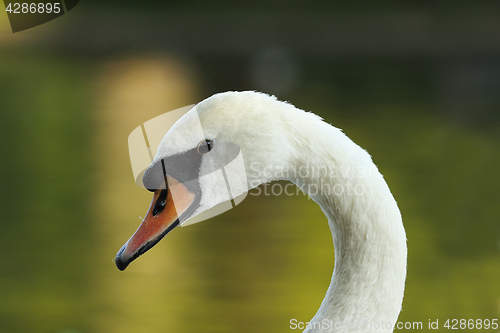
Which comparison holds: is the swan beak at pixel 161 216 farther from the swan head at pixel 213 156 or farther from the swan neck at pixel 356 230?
the swan neck at pixel 356 230

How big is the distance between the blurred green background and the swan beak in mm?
2019

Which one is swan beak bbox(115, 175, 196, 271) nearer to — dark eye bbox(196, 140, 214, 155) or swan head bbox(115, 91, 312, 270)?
swan head bbox(115, 91, 312, 270)

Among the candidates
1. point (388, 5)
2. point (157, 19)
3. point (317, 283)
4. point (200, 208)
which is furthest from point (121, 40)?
point (200, 208)

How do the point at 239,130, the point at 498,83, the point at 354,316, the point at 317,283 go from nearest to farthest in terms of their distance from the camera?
the point at 239,130, the point at 354,316, the point at 317,283, the point at 498,83

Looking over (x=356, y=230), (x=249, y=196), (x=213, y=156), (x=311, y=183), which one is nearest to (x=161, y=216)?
(x=213, y=156)

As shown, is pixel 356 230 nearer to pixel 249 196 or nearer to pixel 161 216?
pixel 161 216

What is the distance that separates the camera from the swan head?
118 centimetres

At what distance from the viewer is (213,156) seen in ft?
4.04

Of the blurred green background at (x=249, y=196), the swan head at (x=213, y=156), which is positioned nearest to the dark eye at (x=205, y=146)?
the swan head at (x=213, y=156)

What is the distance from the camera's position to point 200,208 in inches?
51.9

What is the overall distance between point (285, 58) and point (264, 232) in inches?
218

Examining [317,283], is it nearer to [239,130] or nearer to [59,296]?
[59,296]

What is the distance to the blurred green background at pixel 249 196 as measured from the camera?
3432 millimetres

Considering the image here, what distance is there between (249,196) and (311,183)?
358cm
